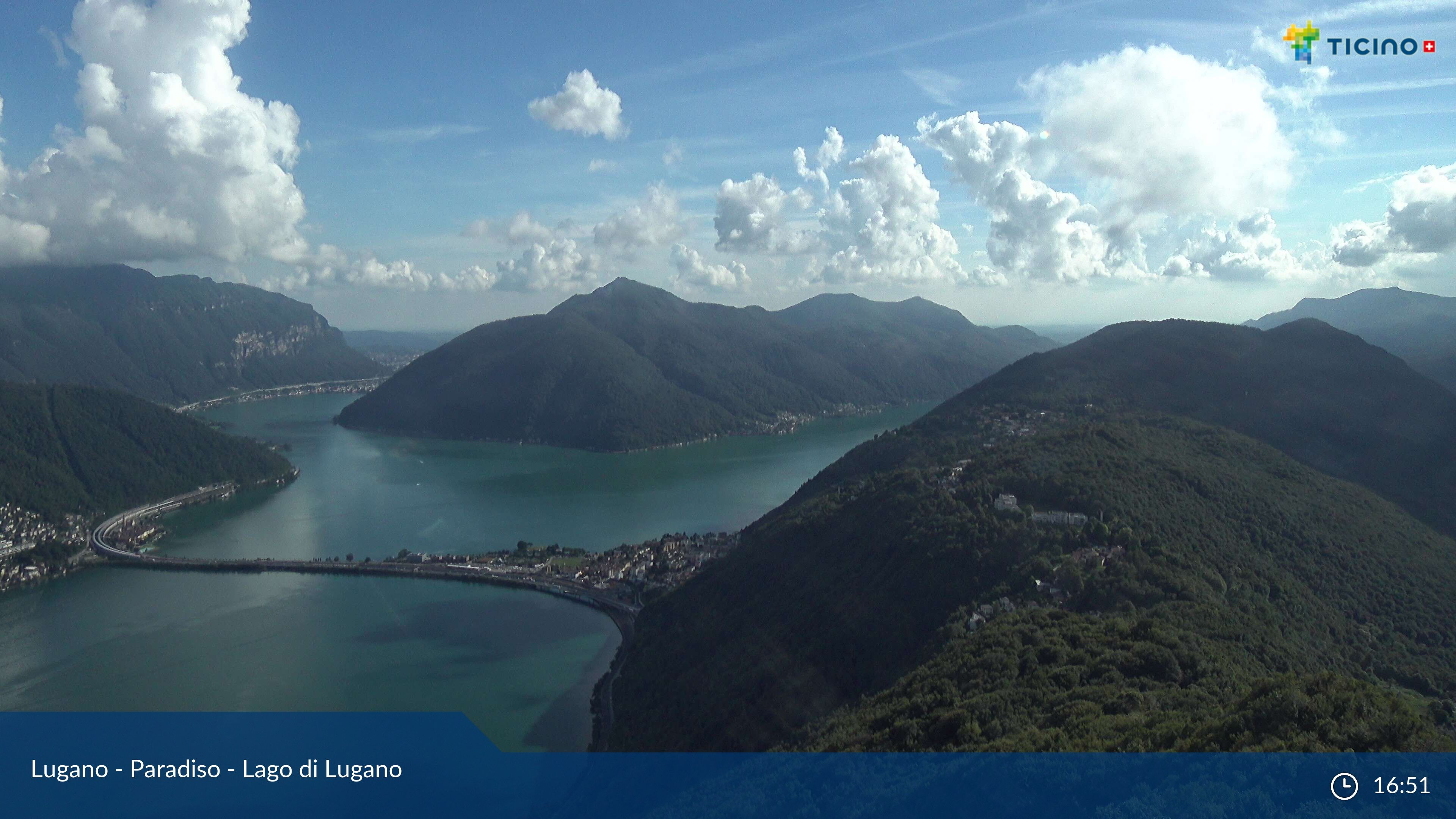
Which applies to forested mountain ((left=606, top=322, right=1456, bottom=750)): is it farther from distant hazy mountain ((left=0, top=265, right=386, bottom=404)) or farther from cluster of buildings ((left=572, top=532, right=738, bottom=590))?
distant hazy mountain ((left=0, top=265, right=386, bottom=404))

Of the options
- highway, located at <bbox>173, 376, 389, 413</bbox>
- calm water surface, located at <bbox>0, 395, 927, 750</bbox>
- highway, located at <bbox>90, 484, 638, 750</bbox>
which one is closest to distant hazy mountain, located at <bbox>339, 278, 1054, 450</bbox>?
calm water surface, located at <bbox>0, 395, 927, 750</bbox>

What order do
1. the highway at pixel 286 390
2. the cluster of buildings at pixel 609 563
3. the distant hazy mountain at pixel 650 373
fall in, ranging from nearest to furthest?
the cluster of buildings at pixel 609 563 < the distant hazy mountain at pixel 650 373 < the highway at pixel 286 390

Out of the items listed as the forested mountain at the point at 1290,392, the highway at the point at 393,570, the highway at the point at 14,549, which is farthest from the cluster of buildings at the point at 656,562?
the highway at the point at 14,549

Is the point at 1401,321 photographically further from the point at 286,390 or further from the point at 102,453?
the point at 286,390

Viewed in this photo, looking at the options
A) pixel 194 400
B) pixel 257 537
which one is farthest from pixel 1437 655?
pixel 194 400

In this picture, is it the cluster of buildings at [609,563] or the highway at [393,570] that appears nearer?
the highway at [393,570]

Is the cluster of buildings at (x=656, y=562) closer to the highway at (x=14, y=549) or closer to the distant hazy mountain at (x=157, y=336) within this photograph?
the highway at (x=14, y=549)

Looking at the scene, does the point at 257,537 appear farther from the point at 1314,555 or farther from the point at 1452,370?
the point at 1452,370

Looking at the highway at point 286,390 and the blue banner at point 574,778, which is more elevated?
the highway at point 286,390
